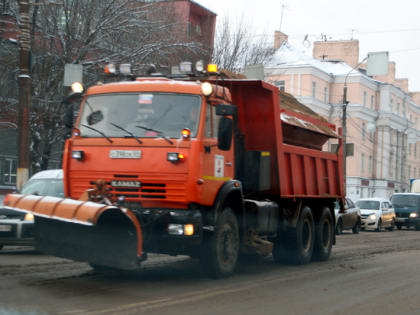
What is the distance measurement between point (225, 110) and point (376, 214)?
2294 cm

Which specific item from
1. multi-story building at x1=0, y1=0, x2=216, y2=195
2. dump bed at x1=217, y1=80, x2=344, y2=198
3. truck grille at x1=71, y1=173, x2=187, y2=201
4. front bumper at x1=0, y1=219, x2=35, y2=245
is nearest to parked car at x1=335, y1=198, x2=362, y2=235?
dump bed at x1=217, y1=80, x2=344, y2=198

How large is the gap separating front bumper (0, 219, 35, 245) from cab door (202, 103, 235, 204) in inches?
170

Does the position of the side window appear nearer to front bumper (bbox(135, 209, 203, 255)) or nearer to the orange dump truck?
the orange dump truck

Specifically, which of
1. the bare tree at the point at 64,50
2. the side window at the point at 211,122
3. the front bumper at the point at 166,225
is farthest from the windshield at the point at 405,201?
the front bumper at the point at 166,225

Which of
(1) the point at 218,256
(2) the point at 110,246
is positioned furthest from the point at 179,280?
(2) the point at 110,246

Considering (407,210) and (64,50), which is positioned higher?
(64,50)

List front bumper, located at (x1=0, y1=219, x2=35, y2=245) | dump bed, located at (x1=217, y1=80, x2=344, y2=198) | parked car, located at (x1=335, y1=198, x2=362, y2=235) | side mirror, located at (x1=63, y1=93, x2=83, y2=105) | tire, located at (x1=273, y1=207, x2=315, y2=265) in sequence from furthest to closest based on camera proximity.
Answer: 1. parked car, located at (x1=335, y1=198, x2=362, y2=235)
2. tire, located at (x1=273, y1=207, x2=315, y2=265)
3. front bumper, located at (x1=0, y1=219, x2=35, y2=245)
4. dump bed, located at (x1=217, y1=80, x2=344, y2=198)
5. side mirror, located at (x1=63, y1=93, x2=83, y2=105)

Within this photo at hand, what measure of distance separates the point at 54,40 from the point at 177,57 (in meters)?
4.76

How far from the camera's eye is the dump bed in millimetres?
12062

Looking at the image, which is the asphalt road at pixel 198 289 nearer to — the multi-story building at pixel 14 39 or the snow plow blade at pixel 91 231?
the snow plow blade at pixel 91 231

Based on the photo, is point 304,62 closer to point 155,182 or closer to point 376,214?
point 376,214

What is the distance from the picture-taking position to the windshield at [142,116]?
991 cm

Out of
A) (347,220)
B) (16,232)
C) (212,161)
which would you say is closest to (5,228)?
(16,232)

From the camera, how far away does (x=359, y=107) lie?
59781 mm
